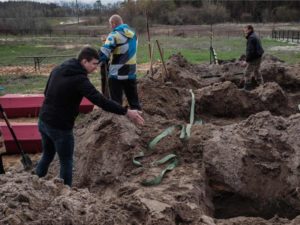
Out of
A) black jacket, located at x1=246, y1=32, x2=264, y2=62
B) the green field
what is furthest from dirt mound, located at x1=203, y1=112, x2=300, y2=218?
the green field

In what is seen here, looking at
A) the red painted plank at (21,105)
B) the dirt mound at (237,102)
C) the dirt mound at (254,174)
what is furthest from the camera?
the red painted plank at (21,105)

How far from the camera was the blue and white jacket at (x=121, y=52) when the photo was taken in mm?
6816

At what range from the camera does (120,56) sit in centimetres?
701

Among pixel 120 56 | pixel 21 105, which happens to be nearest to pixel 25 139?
pixel 120 56

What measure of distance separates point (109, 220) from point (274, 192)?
2.68 m

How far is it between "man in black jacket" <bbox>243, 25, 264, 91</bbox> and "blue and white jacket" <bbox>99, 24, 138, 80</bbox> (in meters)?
4.71

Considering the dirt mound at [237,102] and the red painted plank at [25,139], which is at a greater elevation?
the dirt mound at [237,102]

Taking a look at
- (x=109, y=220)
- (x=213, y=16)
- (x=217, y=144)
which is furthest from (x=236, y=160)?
(x=213, y=16)

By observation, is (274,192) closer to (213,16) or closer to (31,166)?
(31,166)

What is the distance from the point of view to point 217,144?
578 cm

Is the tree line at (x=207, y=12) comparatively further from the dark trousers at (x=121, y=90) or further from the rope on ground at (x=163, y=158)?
the rope on ground at (x=163, y=158)

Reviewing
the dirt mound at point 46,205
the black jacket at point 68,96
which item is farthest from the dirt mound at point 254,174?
the dirt mound at point 46,205

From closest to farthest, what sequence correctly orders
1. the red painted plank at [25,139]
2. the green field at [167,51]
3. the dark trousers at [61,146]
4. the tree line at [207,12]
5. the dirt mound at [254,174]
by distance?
the dark trousers at [61,146] < the dirt mound at [254,174] < the red painted plank at [25,139] < the green field at [167,51] < the tree line at [207,12]

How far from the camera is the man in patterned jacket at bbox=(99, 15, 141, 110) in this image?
6.84m
